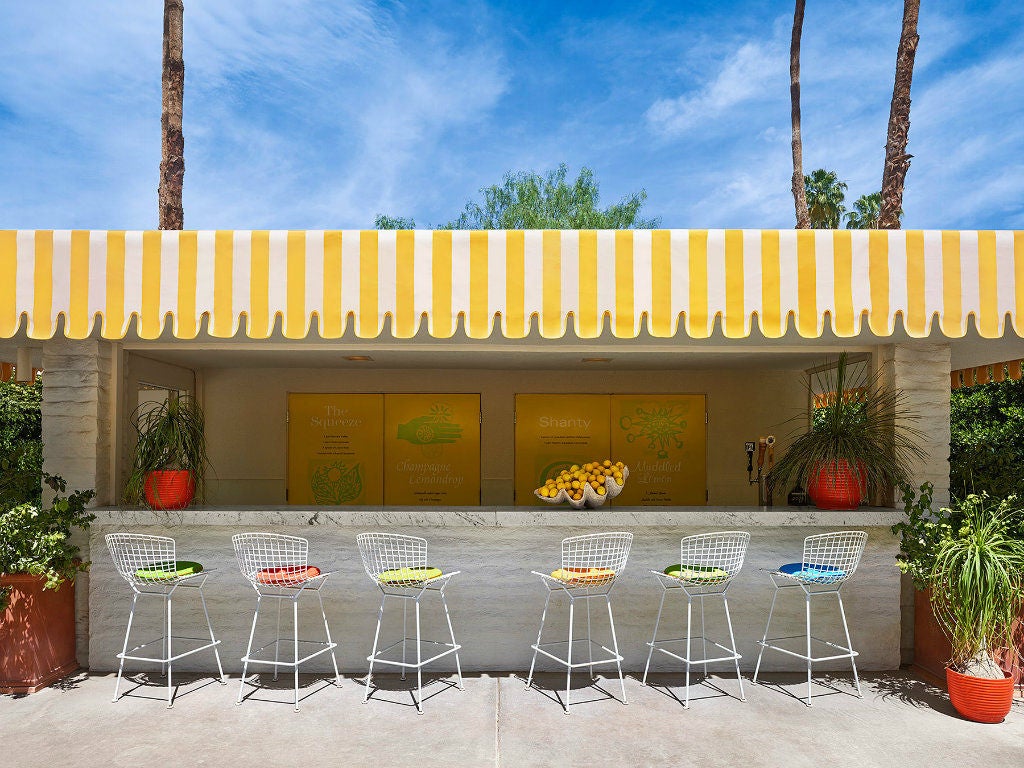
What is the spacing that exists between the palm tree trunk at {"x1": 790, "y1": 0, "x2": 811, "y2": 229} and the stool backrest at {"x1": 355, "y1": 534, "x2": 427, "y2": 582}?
12.2m

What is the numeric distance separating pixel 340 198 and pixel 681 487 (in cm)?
4572

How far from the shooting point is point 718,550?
5.55 m

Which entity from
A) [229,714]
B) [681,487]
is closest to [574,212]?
[681,487]

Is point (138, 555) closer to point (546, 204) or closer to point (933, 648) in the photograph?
point (933, 648)

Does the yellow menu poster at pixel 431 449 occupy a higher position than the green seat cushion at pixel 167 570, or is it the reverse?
the yellow menu poster at pixel 431 449

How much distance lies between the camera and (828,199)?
26.1 metres

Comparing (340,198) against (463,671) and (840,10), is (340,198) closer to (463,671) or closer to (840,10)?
(840,10)

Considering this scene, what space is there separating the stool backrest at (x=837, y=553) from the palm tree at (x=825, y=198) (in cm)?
2291

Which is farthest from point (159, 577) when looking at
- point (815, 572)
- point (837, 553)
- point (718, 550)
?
point (837, 553)

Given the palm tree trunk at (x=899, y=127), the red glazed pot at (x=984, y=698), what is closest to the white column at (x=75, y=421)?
the red glazed pot at (x=984, y=698)

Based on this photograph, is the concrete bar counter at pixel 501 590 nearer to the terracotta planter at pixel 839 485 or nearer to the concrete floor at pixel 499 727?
the terracotta planter at pixel 839 485

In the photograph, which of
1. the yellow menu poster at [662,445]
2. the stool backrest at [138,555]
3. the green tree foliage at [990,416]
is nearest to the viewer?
the stool backrest at [138,555]

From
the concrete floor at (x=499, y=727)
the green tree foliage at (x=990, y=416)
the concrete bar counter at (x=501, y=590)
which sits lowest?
the concrete floor at (x=499, y=727)

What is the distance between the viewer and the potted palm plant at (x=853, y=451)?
5.78 metres
